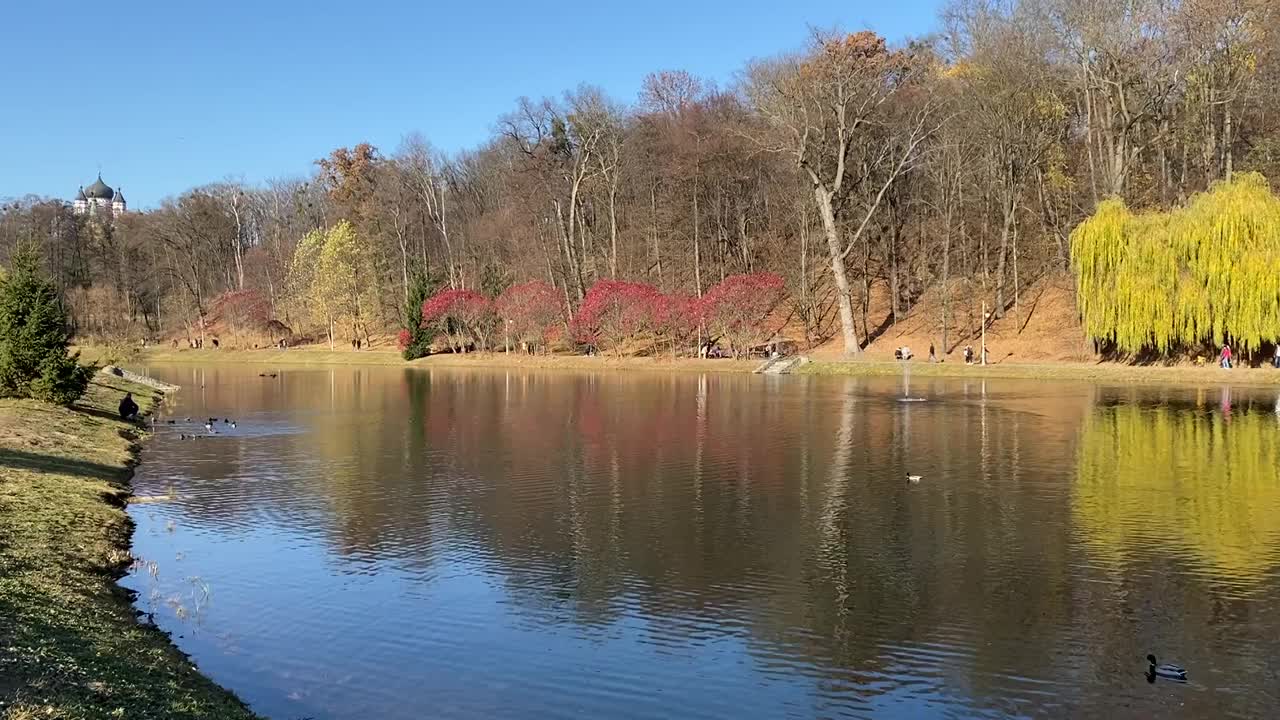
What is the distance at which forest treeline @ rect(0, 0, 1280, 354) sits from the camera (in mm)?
55281

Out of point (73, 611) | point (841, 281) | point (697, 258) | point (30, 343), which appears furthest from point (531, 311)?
point (73, 611)

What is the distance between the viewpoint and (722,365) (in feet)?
194

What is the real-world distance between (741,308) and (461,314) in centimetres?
2316

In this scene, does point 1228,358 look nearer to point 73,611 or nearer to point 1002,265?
point 1002,265

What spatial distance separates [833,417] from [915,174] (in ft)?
143

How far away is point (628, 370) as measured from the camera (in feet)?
203

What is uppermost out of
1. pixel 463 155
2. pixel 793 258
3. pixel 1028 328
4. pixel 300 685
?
pixel 463 155

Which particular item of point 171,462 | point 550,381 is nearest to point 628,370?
point 550,381

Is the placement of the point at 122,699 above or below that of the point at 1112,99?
below

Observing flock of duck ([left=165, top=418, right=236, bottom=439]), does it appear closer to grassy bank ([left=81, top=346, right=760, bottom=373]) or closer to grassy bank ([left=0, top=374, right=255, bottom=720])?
grassy bank ([left=0, top=374, right=255, bottom=720])

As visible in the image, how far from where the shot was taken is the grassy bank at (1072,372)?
4406 centimetres

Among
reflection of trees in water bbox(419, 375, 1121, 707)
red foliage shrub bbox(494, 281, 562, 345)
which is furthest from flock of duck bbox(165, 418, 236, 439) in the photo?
red foliage shrub bbox(494, 281, 562, 345)

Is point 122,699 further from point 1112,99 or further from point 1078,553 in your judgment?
point 1112,99

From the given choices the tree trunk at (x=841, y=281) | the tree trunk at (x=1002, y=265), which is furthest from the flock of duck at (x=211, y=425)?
the tree trunk at (x=1002, y=265)
